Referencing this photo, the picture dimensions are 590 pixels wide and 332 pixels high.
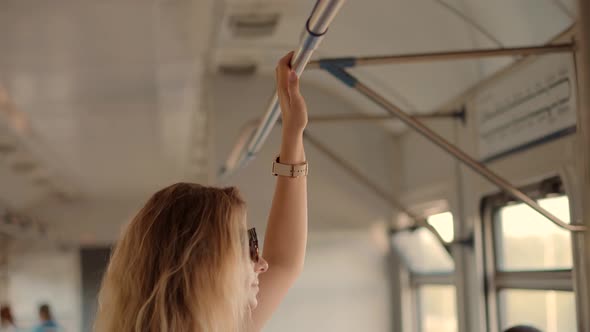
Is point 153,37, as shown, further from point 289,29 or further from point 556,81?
point 556,81

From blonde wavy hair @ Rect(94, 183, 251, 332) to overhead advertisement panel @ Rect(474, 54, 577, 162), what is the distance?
1.69 meters

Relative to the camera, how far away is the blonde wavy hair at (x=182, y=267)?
1.63 meters

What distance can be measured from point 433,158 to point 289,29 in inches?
41.2

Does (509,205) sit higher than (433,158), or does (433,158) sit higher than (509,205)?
(433,158)

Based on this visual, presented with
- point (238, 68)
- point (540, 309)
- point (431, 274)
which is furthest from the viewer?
point (238, 68)

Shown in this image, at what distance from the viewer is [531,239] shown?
12.4 ft

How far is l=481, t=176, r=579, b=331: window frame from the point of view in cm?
358

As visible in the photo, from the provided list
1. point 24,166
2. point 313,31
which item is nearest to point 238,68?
point 313,31

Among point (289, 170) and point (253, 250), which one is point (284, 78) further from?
point (253, 250)

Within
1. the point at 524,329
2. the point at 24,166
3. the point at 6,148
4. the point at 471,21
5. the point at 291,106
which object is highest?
the point at 24,166

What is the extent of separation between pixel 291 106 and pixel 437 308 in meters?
3.83

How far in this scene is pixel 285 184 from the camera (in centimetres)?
200

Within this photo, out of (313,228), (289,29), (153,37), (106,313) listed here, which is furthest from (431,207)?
(106,313)

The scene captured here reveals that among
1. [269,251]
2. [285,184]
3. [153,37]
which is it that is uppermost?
[153,37]
